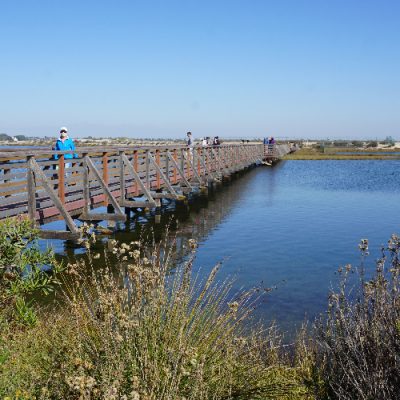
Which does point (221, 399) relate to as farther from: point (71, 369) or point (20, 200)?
point (20, 200)

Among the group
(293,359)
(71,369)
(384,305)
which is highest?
(384,305)

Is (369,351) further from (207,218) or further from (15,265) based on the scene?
(207,218)

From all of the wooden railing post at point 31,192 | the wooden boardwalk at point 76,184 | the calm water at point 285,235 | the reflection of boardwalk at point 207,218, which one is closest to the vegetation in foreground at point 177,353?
the calm water at point 285,235

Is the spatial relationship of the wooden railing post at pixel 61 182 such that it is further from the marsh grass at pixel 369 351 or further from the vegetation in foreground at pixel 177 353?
the marsh grass at pixel 369 351

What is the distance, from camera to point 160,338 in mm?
3926

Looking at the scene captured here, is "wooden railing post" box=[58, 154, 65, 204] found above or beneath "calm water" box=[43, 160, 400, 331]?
above

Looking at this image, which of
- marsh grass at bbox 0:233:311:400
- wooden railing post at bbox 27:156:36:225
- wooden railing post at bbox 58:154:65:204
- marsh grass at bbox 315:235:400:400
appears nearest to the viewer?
marsh grass at bbox 0:233:311:400

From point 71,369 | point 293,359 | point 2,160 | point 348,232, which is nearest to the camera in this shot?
point 71,369

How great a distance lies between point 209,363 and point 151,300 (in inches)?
26.5

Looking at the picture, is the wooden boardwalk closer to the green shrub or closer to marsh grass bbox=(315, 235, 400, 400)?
the green shrub

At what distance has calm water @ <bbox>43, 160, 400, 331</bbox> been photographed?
9.05m

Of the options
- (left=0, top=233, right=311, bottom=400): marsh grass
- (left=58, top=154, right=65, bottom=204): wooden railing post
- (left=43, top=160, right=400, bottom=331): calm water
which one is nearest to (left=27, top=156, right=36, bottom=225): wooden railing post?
(left=58, top=154, right=65, bottom=204): wooden railing post

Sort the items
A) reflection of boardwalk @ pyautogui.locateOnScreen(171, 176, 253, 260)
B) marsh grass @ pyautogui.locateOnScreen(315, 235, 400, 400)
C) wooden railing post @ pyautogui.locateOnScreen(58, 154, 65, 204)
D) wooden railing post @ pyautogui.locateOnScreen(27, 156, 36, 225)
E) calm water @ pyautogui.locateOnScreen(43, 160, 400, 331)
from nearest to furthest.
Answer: marsh grass @ pyautogui.locateOnScreen(315, 235, 400, 400), calm water @ pyautogui.locateOnScreen(43, 160, 400, 331), wooden railing post @ pyautogui.locateOnScreen(27, 156, 36, 225), wooden railing post @ pyautogui.locateOnScreen(58, 154, 65, 204), reflection of boardwalk @ pyautogui.locateOnScreen(171, 176, 253, 260)

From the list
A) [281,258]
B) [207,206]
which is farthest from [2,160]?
[207,206]
